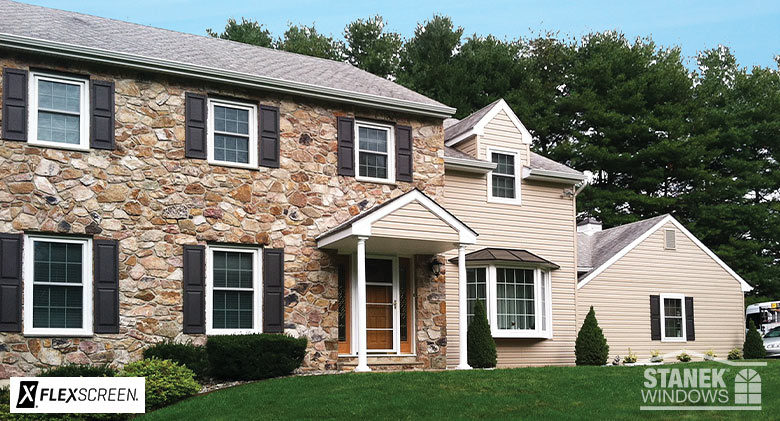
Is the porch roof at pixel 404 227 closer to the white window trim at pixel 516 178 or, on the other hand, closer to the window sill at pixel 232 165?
the window sill at pixel 232 165

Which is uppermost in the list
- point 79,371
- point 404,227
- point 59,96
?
point 59,96

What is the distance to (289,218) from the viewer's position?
16734 mm

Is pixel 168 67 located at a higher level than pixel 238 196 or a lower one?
higher

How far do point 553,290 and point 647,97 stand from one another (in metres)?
18.9

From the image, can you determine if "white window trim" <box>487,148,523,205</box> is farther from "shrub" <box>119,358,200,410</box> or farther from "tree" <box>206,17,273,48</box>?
"tree" <box>206,17,273,48</box>

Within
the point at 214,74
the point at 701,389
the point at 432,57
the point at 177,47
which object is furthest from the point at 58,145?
the point at 432,57

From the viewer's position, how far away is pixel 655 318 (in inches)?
920

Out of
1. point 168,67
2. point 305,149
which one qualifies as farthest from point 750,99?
point 168,67

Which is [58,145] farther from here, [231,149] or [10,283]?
[231,149]

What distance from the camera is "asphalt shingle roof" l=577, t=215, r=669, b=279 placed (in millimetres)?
23438

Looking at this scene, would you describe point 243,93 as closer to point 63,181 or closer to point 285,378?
point 63,181

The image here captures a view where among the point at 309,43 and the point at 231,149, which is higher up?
the point at 309,43

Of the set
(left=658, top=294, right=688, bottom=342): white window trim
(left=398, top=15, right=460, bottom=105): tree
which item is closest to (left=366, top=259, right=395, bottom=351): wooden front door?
(left=658, top=294, right=688, bottom=342): white window trim

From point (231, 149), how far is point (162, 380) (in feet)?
16.3
